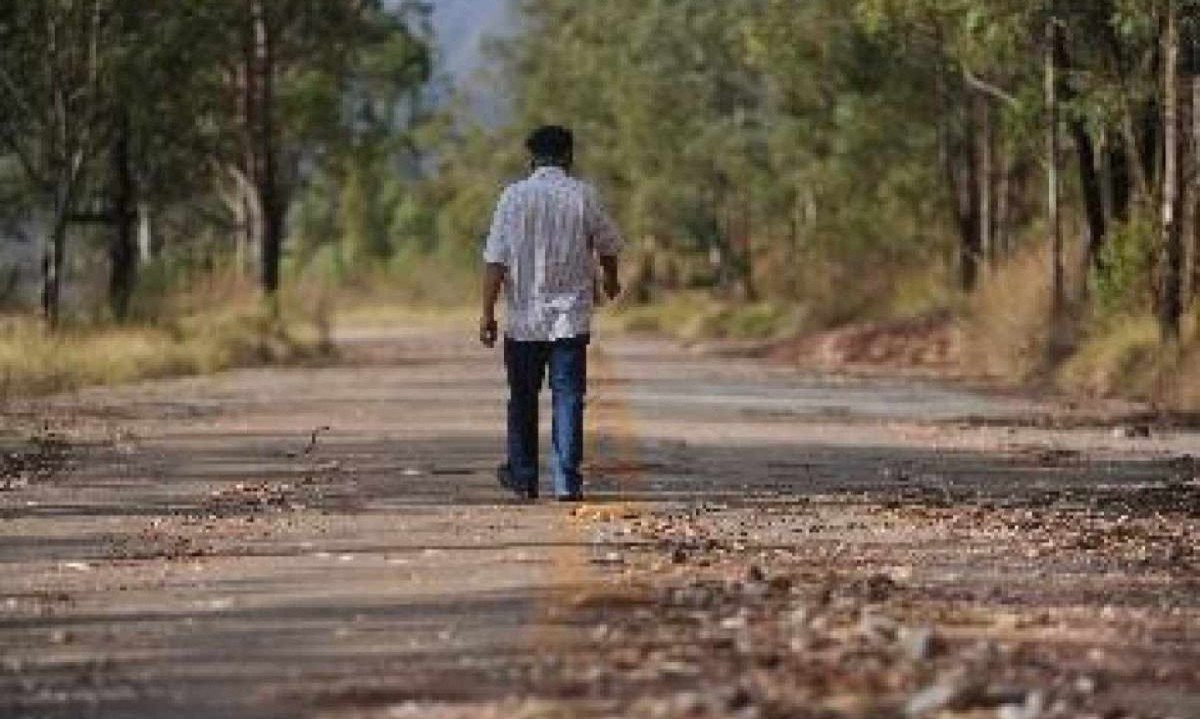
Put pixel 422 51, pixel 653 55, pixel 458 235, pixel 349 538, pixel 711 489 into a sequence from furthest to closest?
pixel 458 235 → pixel 653 55 → pixel 422 51 → pixel 711 489 → pixel 349 538

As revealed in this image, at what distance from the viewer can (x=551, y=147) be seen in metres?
16.1

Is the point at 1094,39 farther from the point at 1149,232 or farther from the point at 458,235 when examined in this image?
A: the point at 458,235

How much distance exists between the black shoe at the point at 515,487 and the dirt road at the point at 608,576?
0.69 feet

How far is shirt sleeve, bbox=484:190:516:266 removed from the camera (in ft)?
52.5

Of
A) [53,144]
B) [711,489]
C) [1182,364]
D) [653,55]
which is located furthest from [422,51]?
[711,489]

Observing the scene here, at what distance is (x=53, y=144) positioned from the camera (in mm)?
42875

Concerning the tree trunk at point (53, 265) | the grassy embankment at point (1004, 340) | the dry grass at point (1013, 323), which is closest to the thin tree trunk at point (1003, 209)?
the grassy embankment at point (1004, 340)

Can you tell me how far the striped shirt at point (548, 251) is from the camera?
15.9 m

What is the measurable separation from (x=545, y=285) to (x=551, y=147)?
0.83 meters

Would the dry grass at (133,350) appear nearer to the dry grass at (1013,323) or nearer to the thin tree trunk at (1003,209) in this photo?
the dry grass at (1013,323)

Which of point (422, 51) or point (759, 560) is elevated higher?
point (422, 51)

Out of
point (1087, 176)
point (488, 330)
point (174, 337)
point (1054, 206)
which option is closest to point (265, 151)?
Answer: point (174, 337)

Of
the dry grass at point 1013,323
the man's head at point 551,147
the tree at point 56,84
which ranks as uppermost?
the tree at point 56,84

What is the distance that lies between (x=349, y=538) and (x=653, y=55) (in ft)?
238
